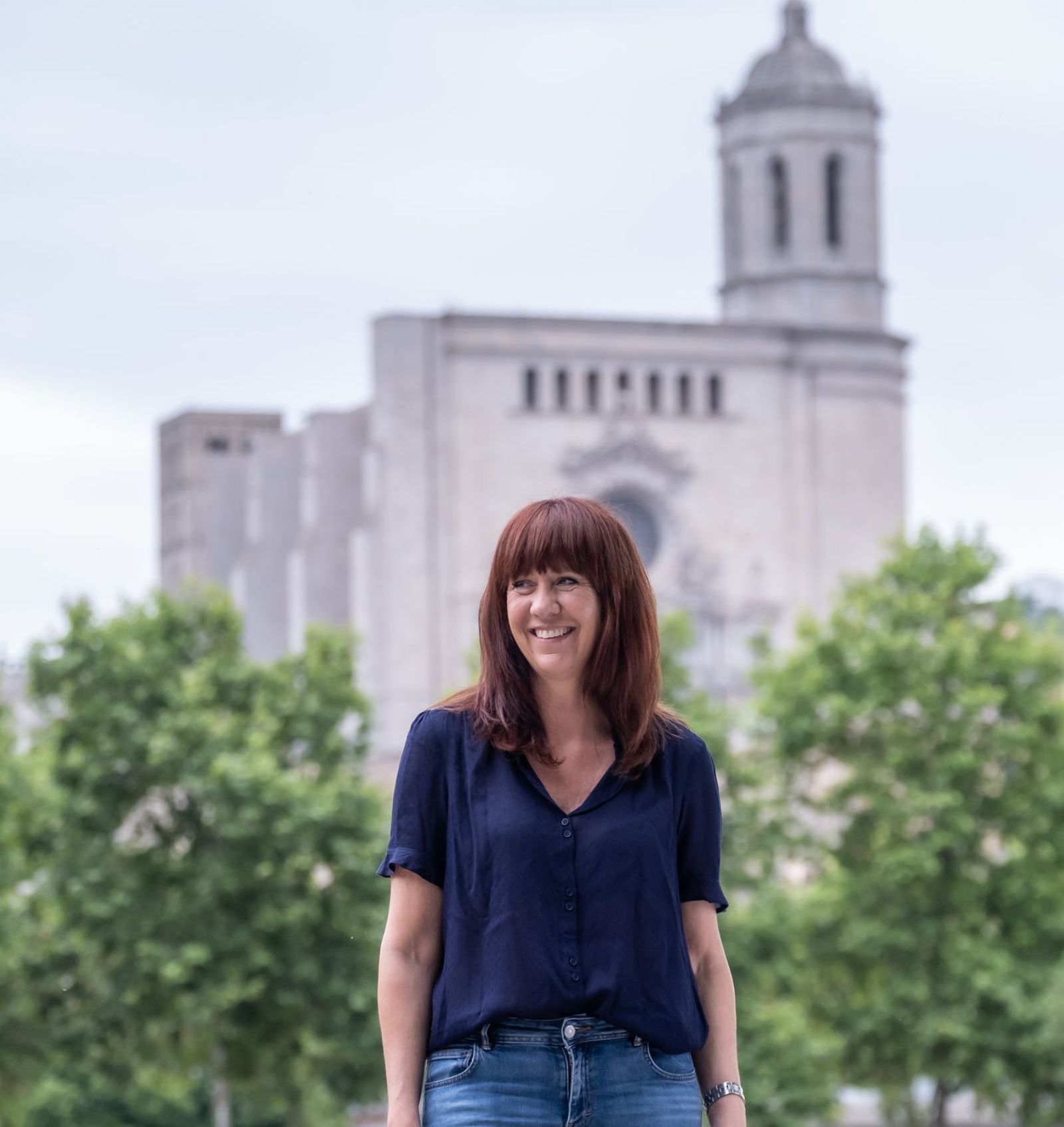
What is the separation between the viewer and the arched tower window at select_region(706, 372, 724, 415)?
3253 inches

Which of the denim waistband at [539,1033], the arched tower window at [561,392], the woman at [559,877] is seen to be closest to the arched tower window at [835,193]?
the arched tower window at [561,392]

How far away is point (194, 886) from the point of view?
1379 inches

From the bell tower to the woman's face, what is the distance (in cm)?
7991

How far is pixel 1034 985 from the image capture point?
33.7m

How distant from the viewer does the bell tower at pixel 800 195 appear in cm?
8481

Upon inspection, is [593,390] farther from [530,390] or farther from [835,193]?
[835,193]

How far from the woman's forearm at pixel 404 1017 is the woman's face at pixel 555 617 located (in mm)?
581

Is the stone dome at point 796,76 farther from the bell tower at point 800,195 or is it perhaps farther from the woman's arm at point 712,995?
the woman's arm at point 712,995

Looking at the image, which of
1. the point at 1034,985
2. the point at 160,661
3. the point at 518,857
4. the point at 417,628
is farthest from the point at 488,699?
the point at 417,628

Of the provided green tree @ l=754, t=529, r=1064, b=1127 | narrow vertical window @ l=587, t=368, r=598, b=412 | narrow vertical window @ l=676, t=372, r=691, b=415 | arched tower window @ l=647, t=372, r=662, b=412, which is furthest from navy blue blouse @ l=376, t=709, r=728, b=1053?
narrow vertical window @ l=676, t=372, r=691, b=415

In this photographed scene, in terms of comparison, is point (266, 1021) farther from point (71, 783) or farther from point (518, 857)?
point (518, 857)

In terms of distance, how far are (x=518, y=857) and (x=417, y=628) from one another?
2896 inches

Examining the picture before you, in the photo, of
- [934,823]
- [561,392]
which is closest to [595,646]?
[934,823]

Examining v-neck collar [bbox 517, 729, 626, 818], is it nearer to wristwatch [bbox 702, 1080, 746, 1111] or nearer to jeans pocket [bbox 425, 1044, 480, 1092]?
jeans pocket [bbox 425, 1044, 480, 1092]
